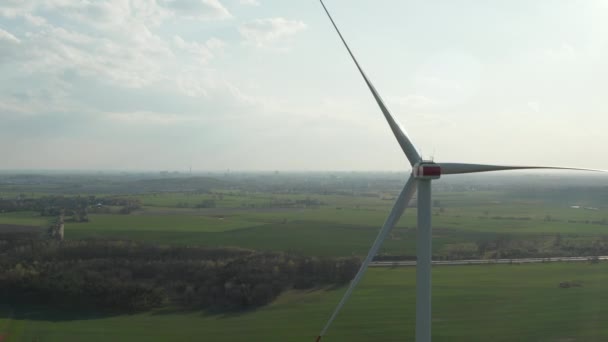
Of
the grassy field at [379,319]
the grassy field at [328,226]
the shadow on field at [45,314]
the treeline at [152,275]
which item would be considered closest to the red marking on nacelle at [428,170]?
the grassy field at [379,319]

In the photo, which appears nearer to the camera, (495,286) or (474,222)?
(495,286)

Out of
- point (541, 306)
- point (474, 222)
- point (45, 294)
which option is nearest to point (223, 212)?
point (474, 222)

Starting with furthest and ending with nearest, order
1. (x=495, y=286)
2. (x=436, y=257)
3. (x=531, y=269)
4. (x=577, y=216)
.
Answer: (x=577, y=216)
(x=436, y=257)
(x=531, y=269)
(x=495, y=286)

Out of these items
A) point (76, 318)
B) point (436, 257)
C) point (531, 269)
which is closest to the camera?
point (76, 318)

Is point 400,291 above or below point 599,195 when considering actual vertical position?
below

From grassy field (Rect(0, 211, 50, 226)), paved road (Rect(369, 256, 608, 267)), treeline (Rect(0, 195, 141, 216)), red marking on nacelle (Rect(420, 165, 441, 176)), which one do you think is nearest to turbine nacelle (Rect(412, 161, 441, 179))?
red marking on nacelle (Rect(420, 165, 441, 176))

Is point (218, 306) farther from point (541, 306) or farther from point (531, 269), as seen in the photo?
point (531, 269)

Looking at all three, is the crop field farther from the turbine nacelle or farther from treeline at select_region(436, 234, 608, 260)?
the turbine nacelle

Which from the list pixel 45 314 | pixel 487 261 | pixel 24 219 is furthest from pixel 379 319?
pixel 24 219
